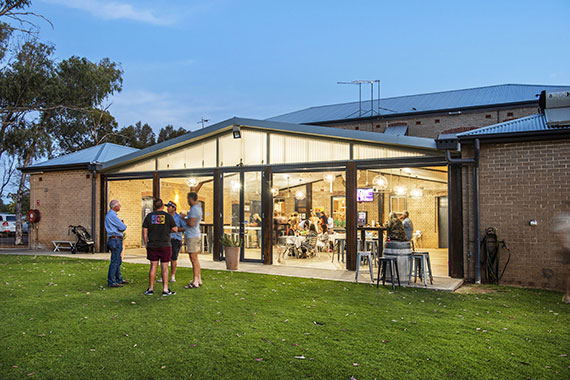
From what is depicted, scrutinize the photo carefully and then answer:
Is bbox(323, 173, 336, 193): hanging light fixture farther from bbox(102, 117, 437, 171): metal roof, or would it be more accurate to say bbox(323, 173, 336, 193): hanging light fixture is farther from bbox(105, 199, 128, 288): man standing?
bbox(105, 199, 128, 288): man standing

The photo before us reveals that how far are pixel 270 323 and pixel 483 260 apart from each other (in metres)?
5.39

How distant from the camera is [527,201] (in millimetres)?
8398

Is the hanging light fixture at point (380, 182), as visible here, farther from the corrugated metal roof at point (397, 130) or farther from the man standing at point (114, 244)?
the man standing at point (114, 244)

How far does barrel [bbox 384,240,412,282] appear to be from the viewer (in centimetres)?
847

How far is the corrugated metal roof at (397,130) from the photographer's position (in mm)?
20891

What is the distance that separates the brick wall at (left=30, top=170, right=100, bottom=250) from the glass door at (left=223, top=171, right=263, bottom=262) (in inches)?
204

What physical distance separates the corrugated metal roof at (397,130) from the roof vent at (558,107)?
47.5 ft

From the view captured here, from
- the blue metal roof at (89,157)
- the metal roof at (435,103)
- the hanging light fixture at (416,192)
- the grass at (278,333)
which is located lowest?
the grass at (278,333)

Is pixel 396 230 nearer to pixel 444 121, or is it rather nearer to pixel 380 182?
pixel 380 182

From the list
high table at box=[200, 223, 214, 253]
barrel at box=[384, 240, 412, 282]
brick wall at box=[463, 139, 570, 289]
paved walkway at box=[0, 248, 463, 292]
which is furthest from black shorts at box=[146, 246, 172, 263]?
high table at box=[200, 223, 214, 253]

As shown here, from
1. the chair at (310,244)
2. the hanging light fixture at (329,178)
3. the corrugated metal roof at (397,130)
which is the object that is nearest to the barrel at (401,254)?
the chair at (310,244)

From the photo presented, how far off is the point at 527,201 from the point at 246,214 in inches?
259

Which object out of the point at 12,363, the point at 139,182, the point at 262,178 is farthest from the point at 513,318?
the point at 139,182

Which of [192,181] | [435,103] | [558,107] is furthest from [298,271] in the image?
[435,103]
